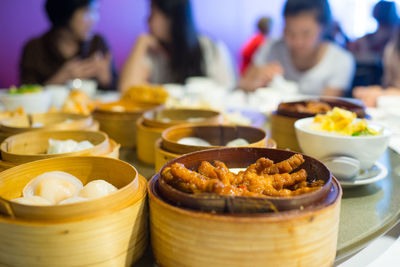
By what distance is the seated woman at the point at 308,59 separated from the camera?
4.44 metres

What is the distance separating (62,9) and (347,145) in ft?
15.8

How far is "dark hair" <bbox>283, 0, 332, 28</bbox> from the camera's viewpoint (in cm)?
443

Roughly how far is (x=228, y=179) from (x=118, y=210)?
35 centimetres

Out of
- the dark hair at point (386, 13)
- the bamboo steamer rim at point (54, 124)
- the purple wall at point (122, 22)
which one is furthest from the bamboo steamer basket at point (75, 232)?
the purple wall at point (122, 22)

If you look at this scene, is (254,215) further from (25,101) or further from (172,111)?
(25,101)

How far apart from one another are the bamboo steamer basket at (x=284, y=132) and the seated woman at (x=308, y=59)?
228 cm

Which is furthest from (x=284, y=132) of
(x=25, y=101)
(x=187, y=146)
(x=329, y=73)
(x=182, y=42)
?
(x=182, y=42)

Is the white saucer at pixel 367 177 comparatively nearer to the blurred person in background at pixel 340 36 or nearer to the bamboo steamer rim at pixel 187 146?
the bamboo steamer rim at pixel 187 146

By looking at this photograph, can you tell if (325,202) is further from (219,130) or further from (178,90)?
(178,90)

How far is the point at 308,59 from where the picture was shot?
16.4 ft

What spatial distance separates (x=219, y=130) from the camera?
71.0 inches

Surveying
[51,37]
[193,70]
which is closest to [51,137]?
[193,70]

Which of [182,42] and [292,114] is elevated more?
[182,42]

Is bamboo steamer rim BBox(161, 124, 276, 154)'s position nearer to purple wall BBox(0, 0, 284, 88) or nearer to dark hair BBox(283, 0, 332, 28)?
dark hair BBox(283, 0, 332, 28)
